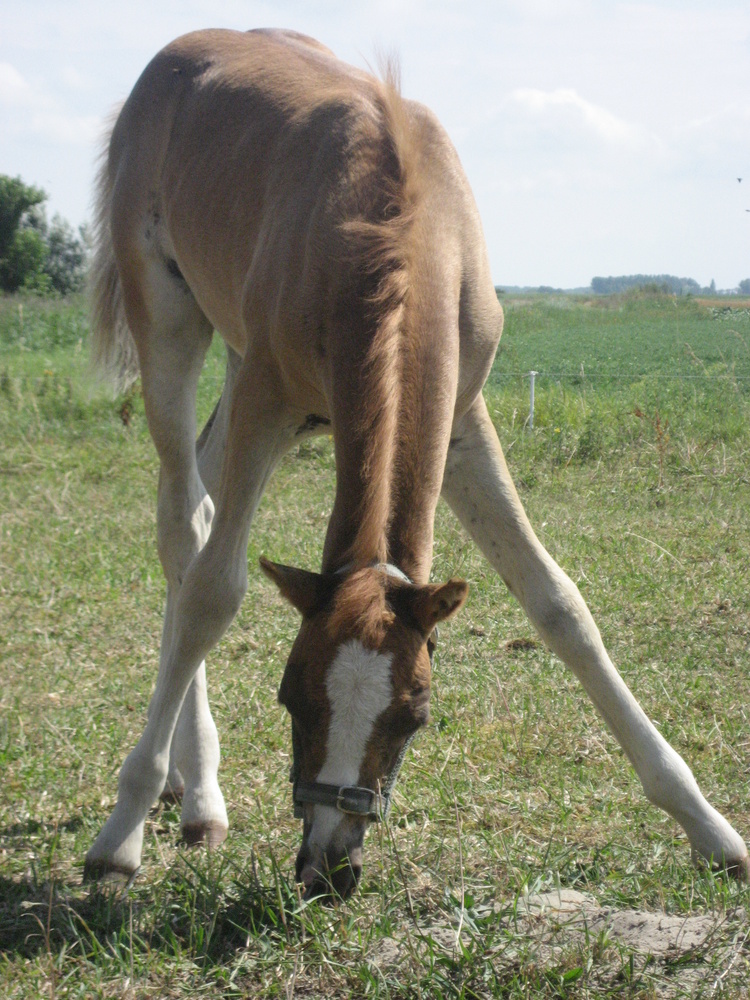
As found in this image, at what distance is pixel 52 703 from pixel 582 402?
632 centimetres

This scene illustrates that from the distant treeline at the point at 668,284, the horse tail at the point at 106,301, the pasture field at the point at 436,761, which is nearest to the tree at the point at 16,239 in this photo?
the distant treeline at the point at 668,284

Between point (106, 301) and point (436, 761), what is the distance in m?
2.45

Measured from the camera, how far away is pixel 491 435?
11.1 ft

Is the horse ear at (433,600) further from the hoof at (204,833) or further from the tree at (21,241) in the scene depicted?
the tree at (21,241)

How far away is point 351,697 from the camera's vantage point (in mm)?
2188

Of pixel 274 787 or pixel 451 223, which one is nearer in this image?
pixel 451 223

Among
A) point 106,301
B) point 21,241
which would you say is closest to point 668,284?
point 106,301

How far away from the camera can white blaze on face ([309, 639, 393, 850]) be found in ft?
7.18

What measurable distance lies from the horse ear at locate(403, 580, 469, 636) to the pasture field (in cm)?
64

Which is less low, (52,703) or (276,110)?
(276,110)

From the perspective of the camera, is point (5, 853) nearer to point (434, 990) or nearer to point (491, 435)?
point (434, 990)

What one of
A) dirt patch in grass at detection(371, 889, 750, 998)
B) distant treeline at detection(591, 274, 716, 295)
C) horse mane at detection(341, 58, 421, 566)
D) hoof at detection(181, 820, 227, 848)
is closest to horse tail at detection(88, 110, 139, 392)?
horse mane at detection(341, 58, 421, 566)

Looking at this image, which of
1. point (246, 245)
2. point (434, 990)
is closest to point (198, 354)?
point (246, 245)

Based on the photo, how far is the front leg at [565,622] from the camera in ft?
9.65
